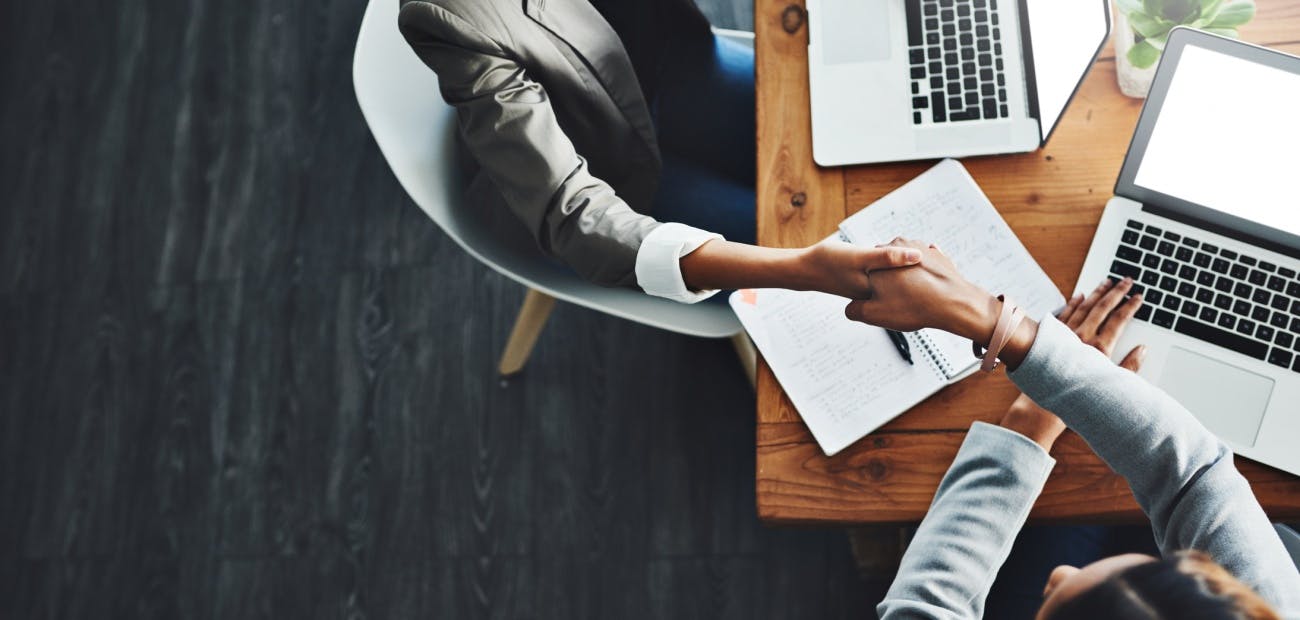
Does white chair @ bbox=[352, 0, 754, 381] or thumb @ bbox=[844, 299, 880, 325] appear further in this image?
white chair @ bbox=[352, 0, 754, 381]

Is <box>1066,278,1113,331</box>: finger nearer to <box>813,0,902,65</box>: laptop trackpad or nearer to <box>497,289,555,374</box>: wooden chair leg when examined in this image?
<box>813,0,902,65</box>: laptop trackpad

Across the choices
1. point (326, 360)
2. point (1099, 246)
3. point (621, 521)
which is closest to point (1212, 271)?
point (1099, 246)

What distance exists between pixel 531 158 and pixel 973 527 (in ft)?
2.02

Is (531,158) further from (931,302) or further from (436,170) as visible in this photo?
(931,302)

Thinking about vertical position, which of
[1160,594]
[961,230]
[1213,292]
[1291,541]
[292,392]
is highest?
[961,230]

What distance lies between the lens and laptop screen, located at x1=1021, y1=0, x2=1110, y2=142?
3.52 ft

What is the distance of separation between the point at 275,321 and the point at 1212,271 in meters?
1.68

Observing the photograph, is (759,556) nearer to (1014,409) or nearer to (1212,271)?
(1014,409)

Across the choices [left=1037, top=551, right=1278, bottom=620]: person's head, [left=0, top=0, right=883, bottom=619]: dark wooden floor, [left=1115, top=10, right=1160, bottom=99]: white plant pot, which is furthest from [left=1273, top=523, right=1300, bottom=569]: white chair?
[left=0, top=0, right=883, bottom=619]: dark wooden floor

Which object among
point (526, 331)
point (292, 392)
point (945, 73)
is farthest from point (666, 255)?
point (292, 392)

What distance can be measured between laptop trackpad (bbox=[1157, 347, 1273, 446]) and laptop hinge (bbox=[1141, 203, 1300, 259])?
136mm

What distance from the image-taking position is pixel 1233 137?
0.96 meters

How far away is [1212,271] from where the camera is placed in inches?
39.2

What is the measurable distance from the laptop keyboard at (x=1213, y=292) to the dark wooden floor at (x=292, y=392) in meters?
0.82
